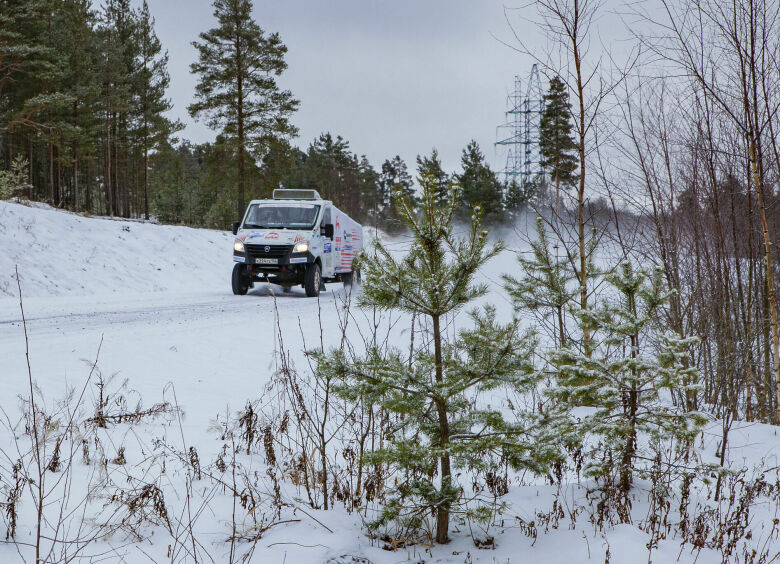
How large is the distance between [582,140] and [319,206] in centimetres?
948

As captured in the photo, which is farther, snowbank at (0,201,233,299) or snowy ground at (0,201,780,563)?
snowbank at (0,201,233,299)

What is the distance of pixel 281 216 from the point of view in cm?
1435

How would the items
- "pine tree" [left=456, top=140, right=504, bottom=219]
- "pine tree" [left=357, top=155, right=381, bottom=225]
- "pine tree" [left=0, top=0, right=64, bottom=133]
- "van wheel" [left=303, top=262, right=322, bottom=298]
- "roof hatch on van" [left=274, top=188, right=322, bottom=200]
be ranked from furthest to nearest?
1. "pine tree" [left=357, top=155, right=381, bottom=225]
2. "pine tree" [left=456, top=140, right=504, bottom=219]
3. "pine tree" [left=0, top=0, right=64, bottom=133]
4. "roof hatch on van" [left=274, top=188, right=322, bottom=200]
5. "van wheel" [left=303, top=262, right=322, bottom=298]

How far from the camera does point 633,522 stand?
3295 millimetres

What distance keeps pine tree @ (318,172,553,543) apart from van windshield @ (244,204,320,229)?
37.4 feet

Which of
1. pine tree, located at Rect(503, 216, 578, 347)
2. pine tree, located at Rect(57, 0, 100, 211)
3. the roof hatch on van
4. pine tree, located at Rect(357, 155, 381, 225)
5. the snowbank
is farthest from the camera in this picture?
pine tree, located at Rect(357, 155, 381, 225)

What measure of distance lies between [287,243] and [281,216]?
4.04ft

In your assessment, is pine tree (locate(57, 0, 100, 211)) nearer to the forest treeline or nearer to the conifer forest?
the forest treeline

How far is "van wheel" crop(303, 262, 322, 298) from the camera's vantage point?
1391 cm

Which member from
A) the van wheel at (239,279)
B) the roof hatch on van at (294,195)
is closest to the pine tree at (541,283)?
the van wheel at (239,279)

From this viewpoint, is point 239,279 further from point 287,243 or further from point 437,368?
point 437,368

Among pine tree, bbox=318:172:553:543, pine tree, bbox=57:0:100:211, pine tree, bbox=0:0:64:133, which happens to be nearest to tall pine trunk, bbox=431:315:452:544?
pine tree, bbox=318:172:553:543

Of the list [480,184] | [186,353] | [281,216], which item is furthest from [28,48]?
[480,184]

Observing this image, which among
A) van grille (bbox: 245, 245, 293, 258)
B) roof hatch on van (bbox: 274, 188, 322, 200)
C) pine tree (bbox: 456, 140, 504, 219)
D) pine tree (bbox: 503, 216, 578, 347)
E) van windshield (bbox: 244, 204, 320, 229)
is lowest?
pine tree (bbox: 503, 216, 578, 347)
